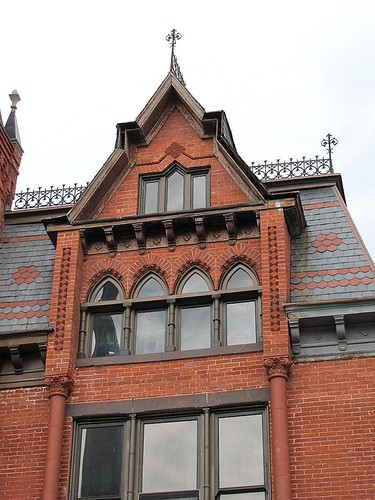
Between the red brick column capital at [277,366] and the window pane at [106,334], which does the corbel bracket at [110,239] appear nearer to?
the window pane at [106,334]

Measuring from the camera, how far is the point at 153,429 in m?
17.7

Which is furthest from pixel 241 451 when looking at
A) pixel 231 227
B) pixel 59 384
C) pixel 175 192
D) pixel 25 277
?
pixel 25 277

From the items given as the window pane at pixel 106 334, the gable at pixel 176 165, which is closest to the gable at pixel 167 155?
the gable at pixel 176 165

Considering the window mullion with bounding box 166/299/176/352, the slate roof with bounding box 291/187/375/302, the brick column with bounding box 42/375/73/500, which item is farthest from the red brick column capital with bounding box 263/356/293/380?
the brick column with bounding box 42/375/73/500

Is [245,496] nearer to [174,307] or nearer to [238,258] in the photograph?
[174,307]

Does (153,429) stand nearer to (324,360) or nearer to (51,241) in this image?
(324,360)

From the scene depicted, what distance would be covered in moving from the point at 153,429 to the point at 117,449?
73cm

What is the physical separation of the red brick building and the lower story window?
27 mm

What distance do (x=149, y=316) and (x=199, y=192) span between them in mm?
3155

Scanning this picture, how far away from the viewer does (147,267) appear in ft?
65.1

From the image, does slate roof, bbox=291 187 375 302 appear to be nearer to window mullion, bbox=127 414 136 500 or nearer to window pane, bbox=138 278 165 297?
window pane, bbox=138 278 165 297

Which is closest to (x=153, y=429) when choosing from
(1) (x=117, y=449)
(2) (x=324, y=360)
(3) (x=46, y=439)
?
(1) (x=117, y=449)

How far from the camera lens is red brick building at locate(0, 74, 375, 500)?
17.0 m

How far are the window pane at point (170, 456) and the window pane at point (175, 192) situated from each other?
507 cm
